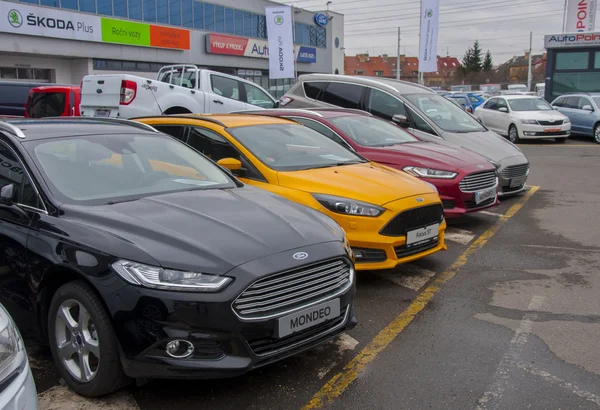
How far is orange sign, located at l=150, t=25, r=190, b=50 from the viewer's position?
3500 cm

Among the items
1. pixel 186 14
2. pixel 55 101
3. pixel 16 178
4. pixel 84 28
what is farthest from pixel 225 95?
pixel 186 14

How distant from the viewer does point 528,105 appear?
1927 centimetres

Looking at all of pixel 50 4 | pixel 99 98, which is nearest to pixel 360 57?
pixel 50 4

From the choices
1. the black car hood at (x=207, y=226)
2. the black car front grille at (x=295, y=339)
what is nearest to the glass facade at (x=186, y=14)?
the black car hood at (x=207, y=226)

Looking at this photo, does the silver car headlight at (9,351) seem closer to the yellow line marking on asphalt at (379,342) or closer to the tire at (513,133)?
the yellow line marking on asphalt at (379,342)

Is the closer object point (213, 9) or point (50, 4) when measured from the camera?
point (50, 4)

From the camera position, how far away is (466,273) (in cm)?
600

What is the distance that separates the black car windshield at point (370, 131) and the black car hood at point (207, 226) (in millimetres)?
3928

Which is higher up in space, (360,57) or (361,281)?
(360,57)

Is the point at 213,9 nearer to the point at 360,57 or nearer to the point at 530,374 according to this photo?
the point at 530,374

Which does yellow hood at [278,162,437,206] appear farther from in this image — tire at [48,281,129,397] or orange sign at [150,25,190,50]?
orange sign at [150,25,190,50]

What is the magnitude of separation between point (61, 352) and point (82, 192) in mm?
1061

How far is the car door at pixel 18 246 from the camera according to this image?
12.3ft

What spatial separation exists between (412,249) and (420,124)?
528 centimetres
